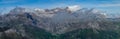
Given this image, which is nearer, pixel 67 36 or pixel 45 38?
pixel 45 38

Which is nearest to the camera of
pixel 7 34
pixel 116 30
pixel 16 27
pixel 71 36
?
pixel 16 27

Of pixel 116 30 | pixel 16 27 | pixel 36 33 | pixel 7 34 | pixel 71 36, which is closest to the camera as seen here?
pixel 16 27

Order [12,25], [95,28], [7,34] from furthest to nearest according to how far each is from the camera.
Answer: [95,28] → [7,34] → [12,25]

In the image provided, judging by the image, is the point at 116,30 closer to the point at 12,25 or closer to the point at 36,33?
the point at 36,33

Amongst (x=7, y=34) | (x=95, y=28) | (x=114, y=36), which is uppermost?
(x=7, y=34)

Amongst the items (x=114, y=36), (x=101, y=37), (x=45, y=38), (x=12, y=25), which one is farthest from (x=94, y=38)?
(x=12, y=25)

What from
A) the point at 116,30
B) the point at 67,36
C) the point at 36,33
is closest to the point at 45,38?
the point at 36,33

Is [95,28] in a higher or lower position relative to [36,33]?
lower

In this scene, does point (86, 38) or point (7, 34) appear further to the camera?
point (86, 38)

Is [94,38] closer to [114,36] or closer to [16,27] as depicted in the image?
[114,36]
